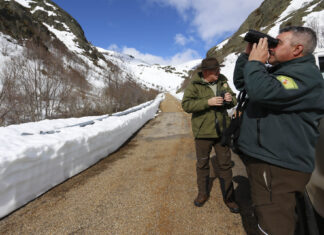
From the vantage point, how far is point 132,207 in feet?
8.46

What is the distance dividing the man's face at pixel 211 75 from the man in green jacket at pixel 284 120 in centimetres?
105

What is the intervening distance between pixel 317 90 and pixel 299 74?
0.15m

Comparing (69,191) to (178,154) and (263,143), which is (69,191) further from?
(263,143)

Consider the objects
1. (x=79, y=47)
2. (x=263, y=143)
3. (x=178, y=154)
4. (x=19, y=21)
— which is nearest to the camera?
(x=263, y=143)

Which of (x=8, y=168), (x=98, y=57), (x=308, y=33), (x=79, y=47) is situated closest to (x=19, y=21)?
(x=79, y=47)

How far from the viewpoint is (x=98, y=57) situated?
37.0m

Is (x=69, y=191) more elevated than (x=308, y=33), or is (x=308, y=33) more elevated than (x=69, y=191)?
(x=308, y=33)

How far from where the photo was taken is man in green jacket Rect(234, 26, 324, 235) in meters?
1.14

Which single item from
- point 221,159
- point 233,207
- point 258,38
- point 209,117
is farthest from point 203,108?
point 233,207

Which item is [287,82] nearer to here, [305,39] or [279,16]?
[305,39]

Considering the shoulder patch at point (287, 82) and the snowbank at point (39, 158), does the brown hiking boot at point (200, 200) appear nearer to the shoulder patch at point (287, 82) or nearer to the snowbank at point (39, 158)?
the shoulder patch at point (287, 82)

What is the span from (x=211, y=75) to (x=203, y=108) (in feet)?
1.61

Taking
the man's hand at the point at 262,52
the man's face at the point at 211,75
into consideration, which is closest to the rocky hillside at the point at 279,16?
the man's face at the point at 211,75

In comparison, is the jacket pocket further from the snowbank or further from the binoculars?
the snowbank
